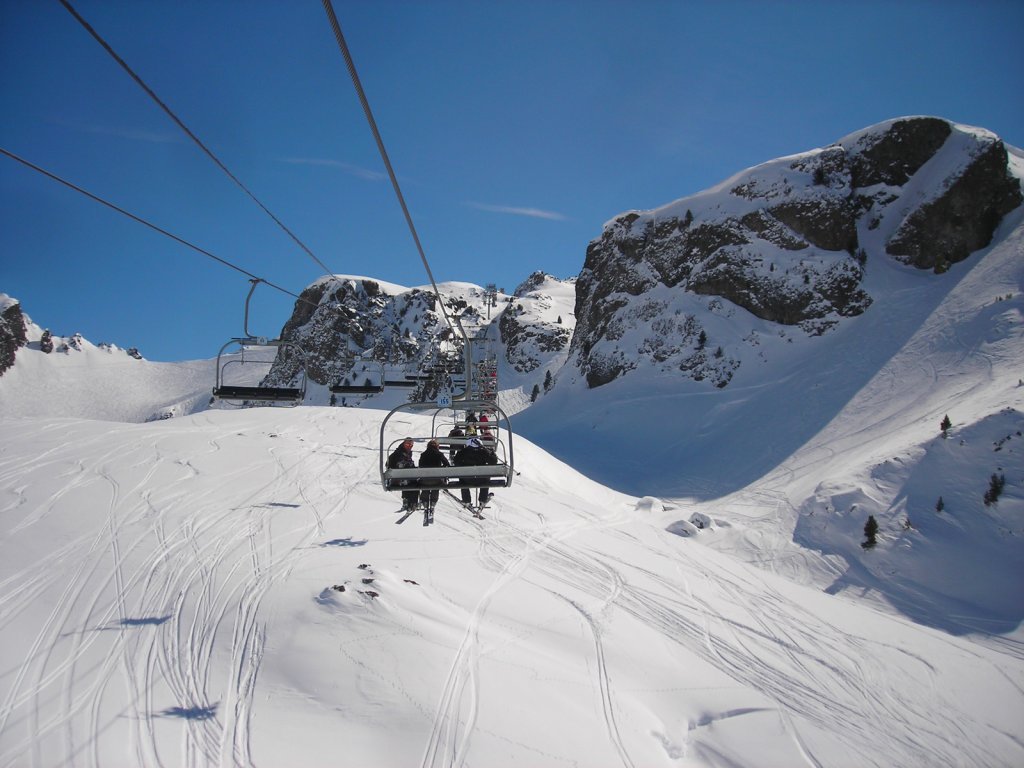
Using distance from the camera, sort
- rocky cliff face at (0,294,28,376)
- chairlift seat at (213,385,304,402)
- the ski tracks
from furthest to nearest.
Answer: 1. rocky cliff face at (0,294,28,376)
2. chairlift seat at (213,385,304,402)
3. the ski tracks

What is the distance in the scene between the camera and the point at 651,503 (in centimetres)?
2608

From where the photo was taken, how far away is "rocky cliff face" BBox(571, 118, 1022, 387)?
3978 centimetres

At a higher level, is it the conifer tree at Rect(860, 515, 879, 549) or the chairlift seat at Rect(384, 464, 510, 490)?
the chairlift seat at Rect(384, 464, 510, 490)

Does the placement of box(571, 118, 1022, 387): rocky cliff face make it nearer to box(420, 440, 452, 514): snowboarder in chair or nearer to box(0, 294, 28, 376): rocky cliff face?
box(420, 440, 452, 514): snowboarder in chair

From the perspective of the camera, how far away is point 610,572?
15289 millimetres

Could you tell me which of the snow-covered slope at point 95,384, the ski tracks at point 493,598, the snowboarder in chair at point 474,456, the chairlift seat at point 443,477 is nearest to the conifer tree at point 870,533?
the ski tracks at point 493,598

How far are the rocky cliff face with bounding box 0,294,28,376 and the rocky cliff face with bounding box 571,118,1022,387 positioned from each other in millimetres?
156086

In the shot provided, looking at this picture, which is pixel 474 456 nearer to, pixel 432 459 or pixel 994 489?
pixel 432 459

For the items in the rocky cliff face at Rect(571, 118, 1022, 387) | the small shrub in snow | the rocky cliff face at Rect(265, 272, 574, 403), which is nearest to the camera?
the small shrub in snow

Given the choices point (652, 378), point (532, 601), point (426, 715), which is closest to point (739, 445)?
point (652, 378)

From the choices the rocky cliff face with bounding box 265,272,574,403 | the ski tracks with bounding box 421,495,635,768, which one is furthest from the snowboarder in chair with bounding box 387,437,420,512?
the rocky cliff face with bounding box 265,272,574,403

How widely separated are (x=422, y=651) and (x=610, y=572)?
22.7 feet

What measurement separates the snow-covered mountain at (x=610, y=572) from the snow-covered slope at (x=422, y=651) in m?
0.05

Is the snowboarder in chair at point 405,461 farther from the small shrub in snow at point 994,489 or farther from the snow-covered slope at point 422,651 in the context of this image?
the small shrub in snow at point 994,489
